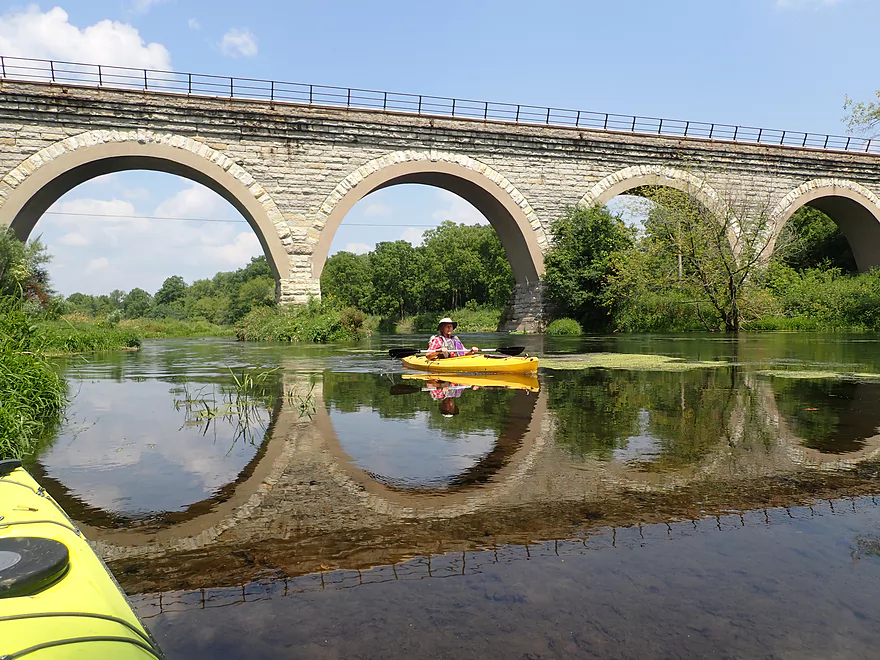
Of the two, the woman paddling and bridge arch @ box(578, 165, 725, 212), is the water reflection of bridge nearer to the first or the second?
the woman paddling

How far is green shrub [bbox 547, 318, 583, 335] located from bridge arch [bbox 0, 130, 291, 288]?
8.99 meters

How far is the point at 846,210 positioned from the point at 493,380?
2501 centimetres

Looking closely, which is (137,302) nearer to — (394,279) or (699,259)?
(394,279)

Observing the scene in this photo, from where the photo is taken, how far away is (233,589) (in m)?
2.32

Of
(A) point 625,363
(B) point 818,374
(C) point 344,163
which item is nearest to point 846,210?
(C) point 344,163

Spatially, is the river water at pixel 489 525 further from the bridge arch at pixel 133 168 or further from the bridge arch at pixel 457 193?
the bridge arch at pixel 457 193

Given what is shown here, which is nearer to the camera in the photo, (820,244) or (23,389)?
(23,389)

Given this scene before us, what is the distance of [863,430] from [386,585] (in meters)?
4.39

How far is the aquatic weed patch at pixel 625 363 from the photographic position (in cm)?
1044

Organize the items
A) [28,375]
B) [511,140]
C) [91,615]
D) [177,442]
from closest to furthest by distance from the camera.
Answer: [91,615] < [177,442] < [28,375] < [511,140]

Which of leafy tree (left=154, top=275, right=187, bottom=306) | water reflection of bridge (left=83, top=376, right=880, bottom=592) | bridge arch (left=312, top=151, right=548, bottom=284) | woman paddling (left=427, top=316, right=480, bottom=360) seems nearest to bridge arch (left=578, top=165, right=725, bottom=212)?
bridge arch (left=312, top=151, right=548, bottom=284)

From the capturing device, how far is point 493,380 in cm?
916

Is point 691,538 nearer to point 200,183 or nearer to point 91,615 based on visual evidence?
point 91,615

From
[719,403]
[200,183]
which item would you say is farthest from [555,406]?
[200,183]
